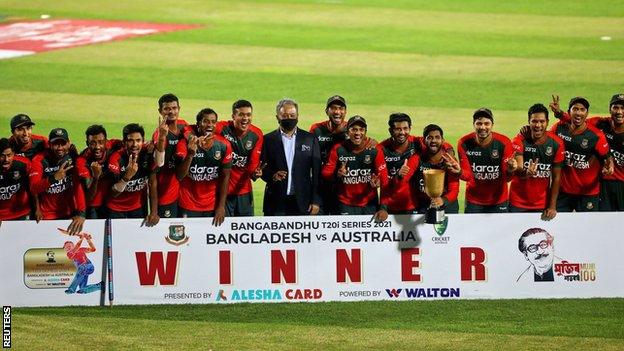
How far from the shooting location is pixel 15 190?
45.9 feet

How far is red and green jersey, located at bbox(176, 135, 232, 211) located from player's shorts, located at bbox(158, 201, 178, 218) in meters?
0.07

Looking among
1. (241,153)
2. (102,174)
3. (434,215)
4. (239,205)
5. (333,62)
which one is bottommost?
(434,215)

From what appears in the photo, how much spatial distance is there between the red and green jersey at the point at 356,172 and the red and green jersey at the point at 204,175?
3.56 ft

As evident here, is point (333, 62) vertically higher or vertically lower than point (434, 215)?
higher

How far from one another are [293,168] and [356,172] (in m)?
0.68

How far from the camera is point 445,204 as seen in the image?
14.2 metres

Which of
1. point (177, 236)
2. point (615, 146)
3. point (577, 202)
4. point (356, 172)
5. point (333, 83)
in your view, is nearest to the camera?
point (177, 236)

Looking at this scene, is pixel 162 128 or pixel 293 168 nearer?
pixel 162 128

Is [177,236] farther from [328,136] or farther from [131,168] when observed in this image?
[328,136]

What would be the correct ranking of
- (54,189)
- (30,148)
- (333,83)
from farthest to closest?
1. (333,83)
2. (30,148)
3. (54,189)

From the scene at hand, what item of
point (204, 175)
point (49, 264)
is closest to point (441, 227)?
point (204, 175)

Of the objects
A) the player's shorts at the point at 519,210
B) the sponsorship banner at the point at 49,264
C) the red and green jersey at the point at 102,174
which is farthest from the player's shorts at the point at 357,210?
the sponsorship banner at the point at 49,264

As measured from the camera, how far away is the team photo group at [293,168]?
13984 millimetres

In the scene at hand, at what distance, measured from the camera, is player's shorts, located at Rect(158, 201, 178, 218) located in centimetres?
1430
